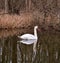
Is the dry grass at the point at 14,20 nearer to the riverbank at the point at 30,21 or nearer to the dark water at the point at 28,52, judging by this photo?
the riverbank at the point at 30,21

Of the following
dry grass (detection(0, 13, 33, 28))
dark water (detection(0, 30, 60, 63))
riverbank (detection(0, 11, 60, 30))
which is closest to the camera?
dark water (detection(0, 30, 60, 63))

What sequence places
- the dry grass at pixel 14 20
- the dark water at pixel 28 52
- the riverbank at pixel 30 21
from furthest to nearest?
the dry grass at pixel 14 20 → the riverbank at pixel 30 21 → the dark water at pixel 28 52

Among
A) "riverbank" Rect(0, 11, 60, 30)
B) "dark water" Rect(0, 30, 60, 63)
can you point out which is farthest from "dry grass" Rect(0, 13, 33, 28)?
"dark water" Rect(0, 30, 60, 63)

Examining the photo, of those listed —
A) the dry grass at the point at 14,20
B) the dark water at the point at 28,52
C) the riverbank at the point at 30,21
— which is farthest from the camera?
the dry grass at the point at 14,20

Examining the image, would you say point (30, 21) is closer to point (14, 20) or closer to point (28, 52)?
point (14, 20)

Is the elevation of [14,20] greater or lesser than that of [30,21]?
greater

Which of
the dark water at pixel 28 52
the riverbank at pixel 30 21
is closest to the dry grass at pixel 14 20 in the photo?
the riverbank at pixel 30 21

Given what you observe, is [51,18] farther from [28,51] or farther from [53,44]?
[28,51]

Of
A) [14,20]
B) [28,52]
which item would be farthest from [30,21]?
[28,52]

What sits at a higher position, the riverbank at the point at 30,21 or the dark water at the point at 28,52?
the riverbank at the point at 30,21

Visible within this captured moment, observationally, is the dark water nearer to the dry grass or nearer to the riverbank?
the riverbank

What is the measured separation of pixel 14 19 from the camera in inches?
771

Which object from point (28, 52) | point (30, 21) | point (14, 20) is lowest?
point (28, 52)

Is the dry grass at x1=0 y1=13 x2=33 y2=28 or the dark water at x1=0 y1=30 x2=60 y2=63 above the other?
the dry grass at x1=0 y1=13 x2=33 y2=28
